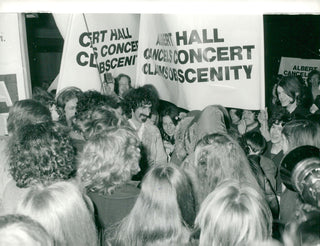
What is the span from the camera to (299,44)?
7.41m

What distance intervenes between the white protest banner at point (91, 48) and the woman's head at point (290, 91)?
1585 millimetres

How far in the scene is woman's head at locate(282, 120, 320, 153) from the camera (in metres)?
2.76

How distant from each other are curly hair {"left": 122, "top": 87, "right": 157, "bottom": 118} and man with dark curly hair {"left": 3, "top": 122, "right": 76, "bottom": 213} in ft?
4.98

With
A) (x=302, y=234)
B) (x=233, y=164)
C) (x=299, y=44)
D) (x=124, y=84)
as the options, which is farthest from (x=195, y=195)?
(x=299, y=44)

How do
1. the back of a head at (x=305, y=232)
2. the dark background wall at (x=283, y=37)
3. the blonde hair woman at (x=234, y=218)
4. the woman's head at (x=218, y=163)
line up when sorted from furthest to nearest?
the dark background wall at (x=283, y=37)
the woman's head at (x=218, y=163)
the blonde hair woman at (x=234, y=218)
the back of a head at (x=305, y=232)

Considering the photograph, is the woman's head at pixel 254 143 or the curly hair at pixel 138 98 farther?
the curly hair at pixel 138 98

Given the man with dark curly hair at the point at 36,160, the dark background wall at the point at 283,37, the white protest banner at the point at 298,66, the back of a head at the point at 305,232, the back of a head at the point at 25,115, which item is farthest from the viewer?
the dark background wall at the point at 283,37

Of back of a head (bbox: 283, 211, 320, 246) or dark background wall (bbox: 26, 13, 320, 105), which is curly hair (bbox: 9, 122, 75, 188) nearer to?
back of a head (bbox: 283, 211, 320, 246)

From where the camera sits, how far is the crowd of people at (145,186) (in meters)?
1.82

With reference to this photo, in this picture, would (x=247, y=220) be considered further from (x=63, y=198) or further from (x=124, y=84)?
(x=124, y=84)

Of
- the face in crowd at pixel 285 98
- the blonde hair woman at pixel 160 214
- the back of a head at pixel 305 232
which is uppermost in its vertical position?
the face in crowd at pixel 285 98

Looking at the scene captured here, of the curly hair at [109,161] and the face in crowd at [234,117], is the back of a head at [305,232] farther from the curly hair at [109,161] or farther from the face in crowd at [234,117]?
the face in crowd at [234,117]

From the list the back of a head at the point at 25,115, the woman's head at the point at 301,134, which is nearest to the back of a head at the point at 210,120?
the woman's head at the point at 301,134

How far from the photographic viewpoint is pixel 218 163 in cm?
257
